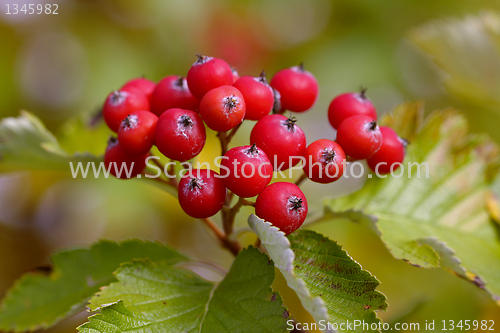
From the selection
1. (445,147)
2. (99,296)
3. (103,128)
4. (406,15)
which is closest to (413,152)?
(445,147)

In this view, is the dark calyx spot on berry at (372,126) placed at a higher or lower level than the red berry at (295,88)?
lower

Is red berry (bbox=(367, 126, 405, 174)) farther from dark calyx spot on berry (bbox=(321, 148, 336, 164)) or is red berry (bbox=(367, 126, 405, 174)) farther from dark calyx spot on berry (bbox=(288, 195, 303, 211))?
dark calyx spot on berry (bbox=(288, 195, 303, 211))

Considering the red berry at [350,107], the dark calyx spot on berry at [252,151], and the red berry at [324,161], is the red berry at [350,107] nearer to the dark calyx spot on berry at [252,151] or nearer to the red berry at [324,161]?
the red berry at [324,161]

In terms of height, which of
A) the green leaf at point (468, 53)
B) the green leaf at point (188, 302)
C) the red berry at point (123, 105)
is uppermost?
the green leaf at point (468, 53)

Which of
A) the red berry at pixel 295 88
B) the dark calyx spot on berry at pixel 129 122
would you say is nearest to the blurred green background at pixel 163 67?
the red berry at pixel 295 88

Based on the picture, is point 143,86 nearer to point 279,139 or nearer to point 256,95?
point 256,95

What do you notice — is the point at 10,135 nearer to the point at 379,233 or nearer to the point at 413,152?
the point at 379,233

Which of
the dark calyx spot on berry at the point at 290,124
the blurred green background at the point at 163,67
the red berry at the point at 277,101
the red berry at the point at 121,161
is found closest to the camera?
the dark calyx spot on berry at the point at 290,124

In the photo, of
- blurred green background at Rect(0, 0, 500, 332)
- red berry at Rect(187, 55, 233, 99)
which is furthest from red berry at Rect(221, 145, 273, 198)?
blurred green background at Rect(0, 0, 500, 332)

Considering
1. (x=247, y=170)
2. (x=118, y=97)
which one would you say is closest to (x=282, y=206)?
(x=247, y=170)
